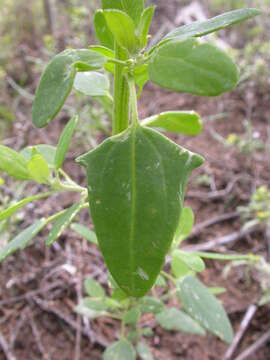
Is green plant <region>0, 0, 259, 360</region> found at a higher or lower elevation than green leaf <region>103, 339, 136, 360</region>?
higher

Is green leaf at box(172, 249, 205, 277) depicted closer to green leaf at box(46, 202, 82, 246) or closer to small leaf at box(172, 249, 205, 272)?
small leaf at box(172, 249, 205, 272)

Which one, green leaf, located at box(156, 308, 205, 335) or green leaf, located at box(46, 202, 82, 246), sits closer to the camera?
green leaf, located at box(46, 202, 82, 246)

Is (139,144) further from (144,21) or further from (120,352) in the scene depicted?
(120,352)

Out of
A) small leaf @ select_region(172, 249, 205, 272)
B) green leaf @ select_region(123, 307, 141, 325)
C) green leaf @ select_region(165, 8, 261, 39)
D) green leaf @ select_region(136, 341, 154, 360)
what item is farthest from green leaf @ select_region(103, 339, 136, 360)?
green leaf @ select_region(165, 8, 261, 39)

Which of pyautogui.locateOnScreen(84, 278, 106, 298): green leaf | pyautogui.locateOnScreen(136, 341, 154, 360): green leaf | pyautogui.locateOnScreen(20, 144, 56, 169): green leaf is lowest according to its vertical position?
pyautogui.locateOnScreen(136, 341, 154, 360): green leaf

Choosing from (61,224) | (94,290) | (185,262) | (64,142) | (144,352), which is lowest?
(144,352)

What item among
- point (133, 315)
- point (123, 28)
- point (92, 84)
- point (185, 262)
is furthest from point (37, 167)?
point (133, 315)

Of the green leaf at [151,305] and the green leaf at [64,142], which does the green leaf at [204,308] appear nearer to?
the green leaf at [151,305]
